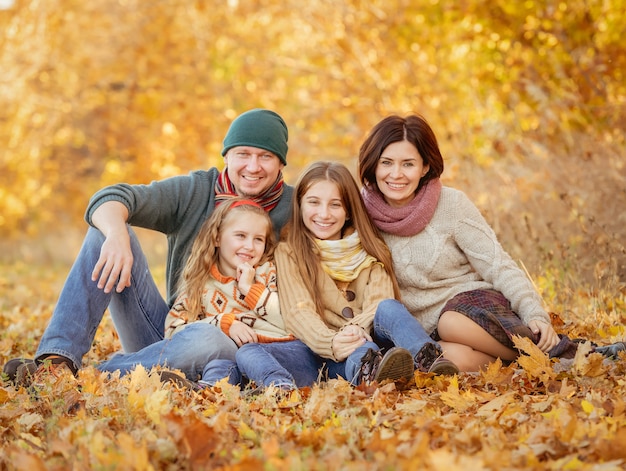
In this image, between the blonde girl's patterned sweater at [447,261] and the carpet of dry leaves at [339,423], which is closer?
the carpet of dry leaves at [339,423]

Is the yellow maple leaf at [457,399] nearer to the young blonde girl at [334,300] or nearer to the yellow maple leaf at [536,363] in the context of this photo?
the young blonde girl at [334,300]

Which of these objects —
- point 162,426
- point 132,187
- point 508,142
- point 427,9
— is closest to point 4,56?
point 427,9

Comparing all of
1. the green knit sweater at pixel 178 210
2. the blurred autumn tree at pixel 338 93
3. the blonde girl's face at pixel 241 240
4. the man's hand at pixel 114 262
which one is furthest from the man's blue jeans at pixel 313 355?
the blurred autumn tree at pixel 338 93

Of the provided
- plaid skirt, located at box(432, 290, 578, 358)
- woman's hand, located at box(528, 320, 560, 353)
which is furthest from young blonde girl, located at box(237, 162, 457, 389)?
woman's hand, located at box(528, 320, 560, 353)

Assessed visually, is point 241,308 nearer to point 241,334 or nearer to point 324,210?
point 241,334

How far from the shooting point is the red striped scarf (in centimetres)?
421

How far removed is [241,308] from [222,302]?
0.10m

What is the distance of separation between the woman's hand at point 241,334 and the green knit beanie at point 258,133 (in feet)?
3.31

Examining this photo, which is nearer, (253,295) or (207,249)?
(253,295)

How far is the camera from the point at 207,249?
3926mm

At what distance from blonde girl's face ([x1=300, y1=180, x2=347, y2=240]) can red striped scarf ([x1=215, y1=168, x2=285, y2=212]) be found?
0.33 m

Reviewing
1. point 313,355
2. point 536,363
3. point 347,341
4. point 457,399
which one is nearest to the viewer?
point 457,399

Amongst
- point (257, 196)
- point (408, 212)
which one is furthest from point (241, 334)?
point (408, 212)

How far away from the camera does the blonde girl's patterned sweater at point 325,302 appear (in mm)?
3586
